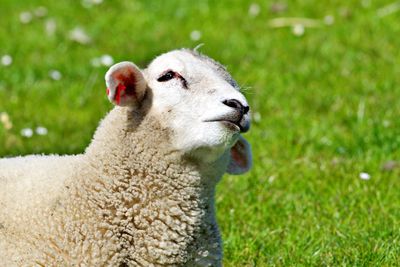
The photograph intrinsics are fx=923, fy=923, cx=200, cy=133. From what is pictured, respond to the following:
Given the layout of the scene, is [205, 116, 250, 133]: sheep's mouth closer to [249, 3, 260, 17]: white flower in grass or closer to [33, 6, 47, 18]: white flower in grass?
[249, 3, 260, 17]: white flower in grass

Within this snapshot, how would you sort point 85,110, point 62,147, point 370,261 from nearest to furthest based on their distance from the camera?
point 370,261 < point 62,147 < point 85,110

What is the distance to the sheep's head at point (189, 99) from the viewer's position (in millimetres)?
3828

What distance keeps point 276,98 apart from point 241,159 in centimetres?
316

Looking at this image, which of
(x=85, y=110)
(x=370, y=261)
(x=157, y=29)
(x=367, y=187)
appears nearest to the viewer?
(x=370, y=261)

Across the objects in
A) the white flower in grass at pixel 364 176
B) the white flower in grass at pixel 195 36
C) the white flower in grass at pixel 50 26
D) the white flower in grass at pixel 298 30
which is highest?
the white flower in grass at pixel 50 26

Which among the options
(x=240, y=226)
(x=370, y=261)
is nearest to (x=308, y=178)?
(x=240, y=226)

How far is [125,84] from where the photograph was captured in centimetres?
400

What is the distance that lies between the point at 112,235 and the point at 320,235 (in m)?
1.68

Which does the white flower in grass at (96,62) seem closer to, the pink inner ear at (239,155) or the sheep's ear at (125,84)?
the pink inner ear at (239,155)

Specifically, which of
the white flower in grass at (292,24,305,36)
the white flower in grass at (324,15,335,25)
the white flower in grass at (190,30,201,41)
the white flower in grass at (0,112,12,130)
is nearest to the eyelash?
the white flower in grass at (0,112,12,130)

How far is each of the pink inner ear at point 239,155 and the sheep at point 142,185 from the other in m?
0.30

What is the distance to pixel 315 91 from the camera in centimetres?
766

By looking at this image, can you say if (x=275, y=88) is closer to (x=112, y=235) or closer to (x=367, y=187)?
(x=367, y=187)

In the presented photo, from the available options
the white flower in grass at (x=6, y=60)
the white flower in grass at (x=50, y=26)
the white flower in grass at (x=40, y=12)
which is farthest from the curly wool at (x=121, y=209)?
the white flower in grass at (x=40, y=12)
